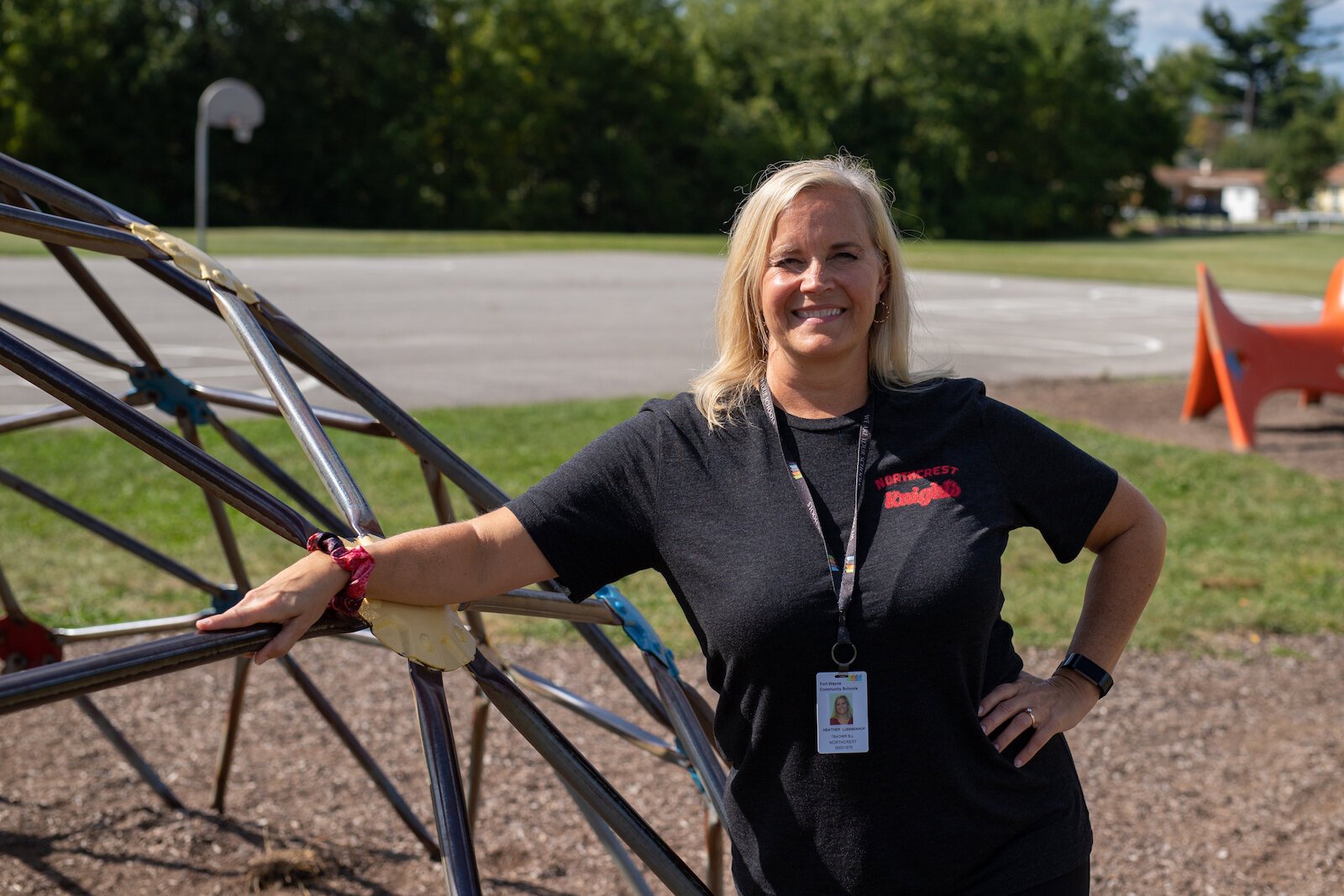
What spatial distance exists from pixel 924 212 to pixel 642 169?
1036cm

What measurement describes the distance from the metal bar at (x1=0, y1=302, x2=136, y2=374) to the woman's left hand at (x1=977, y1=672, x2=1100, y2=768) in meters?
2.26

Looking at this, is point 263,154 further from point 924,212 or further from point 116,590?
point 116,590

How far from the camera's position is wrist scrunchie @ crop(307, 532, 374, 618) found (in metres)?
1.84

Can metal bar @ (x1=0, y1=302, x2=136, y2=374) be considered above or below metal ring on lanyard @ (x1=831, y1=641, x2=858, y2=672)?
above

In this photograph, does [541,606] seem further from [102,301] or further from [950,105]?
[950,105]

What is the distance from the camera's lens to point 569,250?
3272 centimetres

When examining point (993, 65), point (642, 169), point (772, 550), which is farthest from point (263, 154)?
point (772, 550)

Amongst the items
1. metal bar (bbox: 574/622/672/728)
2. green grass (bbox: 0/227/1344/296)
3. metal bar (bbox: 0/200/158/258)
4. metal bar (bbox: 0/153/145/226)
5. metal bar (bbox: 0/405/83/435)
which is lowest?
green grass (bbox: 0/227/1344/296)

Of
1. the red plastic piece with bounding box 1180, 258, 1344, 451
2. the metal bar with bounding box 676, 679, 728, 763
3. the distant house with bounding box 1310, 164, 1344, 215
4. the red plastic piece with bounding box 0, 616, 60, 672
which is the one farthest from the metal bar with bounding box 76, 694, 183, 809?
the distant house with bounding box 1310, 164, 1344, 215

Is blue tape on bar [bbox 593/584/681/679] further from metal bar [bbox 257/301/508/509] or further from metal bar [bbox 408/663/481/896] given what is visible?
metal bar [bbox 408/663/481/896]

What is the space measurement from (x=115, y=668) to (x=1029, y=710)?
1.35 metres

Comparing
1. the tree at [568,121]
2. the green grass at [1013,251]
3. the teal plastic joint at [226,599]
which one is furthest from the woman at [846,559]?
the tree at [568,121]

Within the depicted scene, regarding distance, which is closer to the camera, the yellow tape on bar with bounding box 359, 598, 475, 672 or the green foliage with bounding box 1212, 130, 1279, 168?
the yellow tape on bar with bounding box 359, 598, 475, 672

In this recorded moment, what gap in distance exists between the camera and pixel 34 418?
3701 mm
